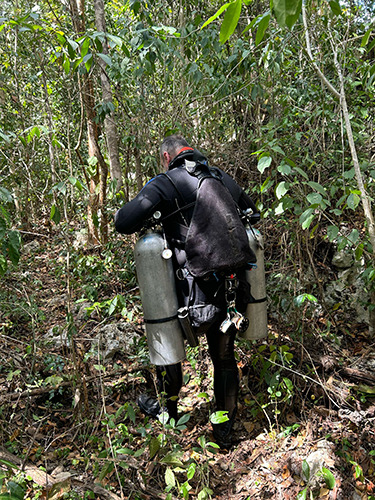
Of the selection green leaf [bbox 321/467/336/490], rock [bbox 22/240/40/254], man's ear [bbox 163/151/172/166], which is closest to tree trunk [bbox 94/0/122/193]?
man's ear [bbox 163/151/172/166]

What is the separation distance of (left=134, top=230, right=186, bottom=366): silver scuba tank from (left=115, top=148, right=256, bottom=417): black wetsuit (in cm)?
14

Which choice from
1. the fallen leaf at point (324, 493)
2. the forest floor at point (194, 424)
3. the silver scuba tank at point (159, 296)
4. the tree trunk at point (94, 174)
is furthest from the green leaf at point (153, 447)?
the tree trunk at point (94, 174)

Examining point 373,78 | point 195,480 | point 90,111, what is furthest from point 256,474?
point 90,111

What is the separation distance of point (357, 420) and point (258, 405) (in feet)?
2.74

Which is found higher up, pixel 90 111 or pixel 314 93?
pixel 90 111

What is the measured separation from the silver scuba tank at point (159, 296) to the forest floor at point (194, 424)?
1.45 ft

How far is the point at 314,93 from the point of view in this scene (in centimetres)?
423

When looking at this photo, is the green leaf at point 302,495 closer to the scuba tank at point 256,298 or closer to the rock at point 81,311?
the scuba tank at point 256,298

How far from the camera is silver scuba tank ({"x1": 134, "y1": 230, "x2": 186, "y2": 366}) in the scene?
9.14 ft

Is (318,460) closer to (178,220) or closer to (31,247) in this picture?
(178,220)

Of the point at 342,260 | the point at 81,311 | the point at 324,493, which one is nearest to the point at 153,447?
the point at 324,493

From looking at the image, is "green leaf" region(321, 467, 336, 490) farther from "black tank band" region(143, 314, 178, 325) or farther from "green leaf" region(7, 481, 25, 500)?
"green leaf" region(7, 481, 25, 500)

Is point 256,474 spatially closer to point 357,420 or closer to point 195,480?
point 195,480

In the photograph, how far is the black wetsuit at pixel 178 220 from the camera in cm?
274
